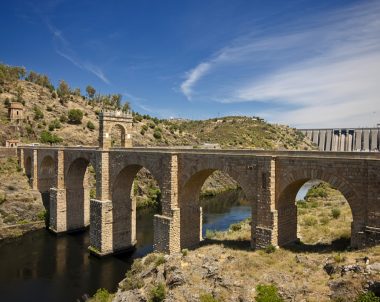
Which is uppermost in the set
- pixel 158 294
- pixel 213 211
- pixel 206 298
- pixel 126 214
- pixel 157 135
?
pixel 157 135

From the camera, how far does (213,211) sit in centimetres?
4803

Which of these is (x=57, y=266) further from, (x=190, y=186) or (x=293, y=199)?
(x=293, y=199)

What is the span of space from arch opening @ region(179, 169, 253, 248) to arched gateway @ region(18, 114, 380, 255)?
0.36ft

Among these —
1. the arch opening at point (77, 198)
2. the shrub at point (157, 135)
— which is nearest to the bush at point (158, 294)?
the arch opening at point (77, 198)

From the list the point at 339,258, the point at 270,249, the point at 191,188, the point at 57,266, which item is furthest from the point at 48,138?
the point at 339,258

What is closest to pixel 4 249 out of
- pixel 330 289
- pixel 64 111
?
pixel 330 289

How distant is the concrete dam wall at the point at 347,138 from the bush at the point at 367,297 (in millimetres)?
54279

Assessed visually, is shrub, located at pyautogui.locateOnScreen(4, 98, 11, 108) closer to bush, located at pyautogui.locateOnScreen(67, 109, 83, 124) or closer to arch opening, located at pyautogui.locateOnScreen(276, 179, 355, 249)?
bush, located at pyautogui.locateOnScreen(67, 109, 83, 124)

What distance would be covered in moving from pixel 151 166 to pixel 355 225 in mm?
14608

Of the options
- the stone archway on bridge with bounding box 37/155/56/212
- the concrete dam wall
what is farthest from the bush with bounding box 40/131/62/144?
the concrete dam wall

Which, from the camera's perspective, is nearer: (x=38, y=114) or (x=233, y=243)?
(x=233, y=243)

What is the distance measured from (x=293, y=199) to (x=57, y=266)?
66.5 feet

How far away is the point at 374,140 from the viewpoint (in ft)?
204

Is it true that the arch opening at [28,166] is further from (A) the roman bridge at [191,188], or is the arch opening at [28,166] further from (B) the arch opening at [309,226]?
(B) the arch opening at [309,226]
